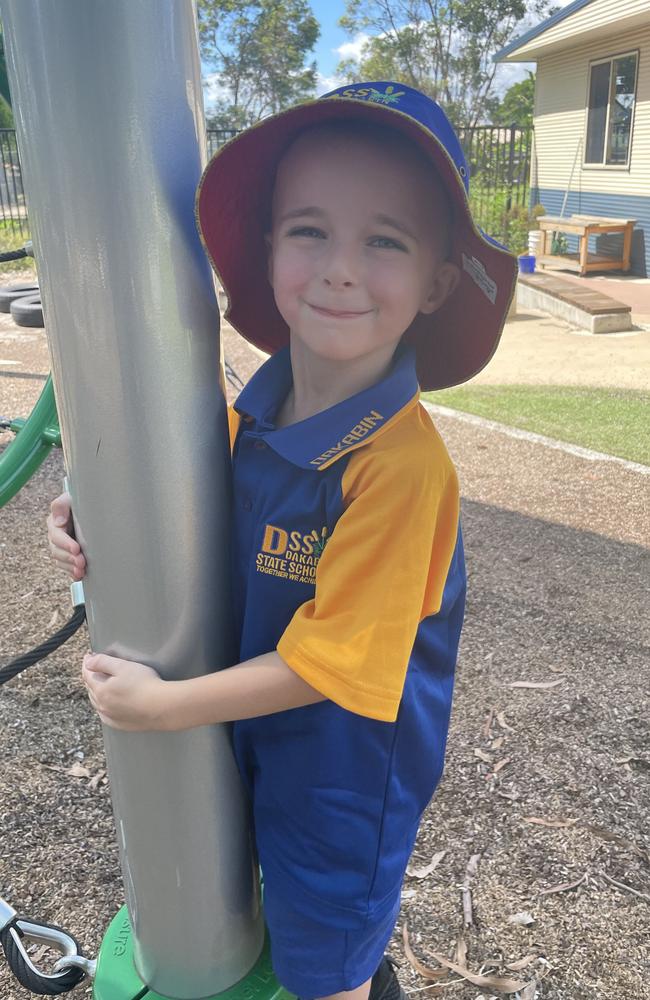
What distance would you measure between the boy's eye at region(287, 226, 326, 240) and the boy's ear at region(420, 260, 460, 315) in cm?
19

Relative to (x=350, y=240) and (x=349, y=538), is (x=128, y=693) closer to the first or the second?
(x=349, y=538)

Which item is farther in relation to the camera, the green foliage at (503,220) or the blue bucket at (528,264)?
the green foliage at (503,220)

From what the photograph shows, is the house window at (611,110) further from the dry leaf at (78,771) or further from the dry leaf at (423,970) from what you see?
the dry leaf at (423,970)

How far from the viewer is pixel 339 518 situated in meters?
1.12

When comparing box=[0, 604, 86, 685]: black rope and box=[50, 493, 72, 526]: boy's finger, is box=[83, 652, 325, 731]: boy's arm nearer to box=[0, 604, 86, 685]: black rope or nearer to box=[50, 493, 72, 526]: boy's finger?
box=[50, 493, 72, 526]: boy's finger

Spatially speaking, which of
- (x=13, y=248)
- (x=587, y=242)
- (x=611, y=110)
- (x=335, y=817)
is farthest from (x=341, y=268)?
(x=13, y=248)

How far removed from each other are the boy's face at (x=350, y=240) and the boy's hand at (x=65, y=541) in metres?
0.43

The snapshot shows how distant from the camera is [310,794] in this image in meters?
1.25

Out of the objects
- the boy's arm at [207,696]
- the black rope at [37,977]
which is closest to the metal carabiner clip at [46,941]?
the black rope at [37,977]

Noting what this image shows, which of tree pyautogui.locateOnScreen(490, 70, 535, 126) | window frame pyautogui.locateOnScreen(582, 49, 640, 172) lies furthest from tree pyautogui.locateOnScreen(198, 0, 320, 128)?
window frame pyautogui.locateOnScreen(582, 49, 640, 172)

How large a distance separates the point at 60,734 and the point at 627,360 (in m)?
6.48

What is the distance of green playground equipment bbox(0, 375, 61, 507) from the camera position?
8.24 ft

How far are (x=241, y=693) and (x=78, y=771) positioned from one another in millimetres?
1481

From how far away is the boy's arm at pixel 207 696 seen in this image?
1104mm
